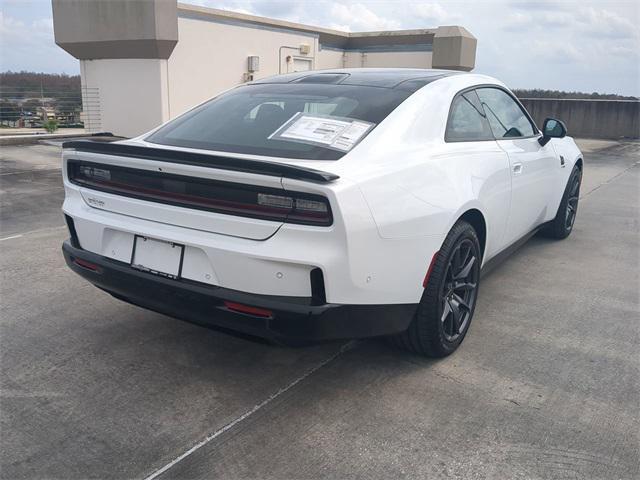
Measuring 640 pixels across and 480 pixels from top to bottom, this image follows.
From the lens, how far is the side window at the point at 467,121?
3.30 m

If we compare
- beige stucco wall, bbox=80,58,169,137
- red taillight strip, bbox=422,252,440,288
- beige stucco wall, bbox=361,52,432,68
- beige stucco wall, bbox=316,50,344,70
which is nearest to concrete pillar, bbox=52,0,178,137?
beige stucco wall, bbox=80,58,169,137

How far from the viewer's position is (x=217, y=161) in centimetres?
241

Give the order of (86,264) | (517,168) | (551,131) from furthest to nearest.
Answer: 1. (551,131)
2. (517,168)
3. (86,264)

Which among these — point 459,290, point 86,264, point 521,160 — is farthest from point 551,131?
point 86,264

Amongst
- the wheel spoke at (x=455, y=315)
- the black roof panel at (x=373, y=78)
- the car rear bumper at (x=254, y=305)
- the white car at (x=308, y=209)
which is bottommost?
the wheel spoke at (x=455, y=315)

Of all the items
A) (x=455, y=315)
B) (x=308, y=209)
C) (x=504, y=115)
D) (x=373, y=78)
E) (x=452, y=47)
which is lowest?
(x=455, y=315)

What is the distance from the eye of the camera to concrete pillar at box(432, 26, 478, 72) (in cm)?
1683

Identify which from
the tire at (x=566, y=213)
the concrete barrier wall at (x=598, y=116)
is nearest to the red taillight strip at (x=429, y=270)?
the tire at (x=566, y=213)

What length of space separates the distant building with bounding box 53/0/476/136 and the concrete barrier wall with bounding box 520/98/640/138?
9.12 metres

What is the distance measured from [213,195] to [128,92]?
36.9 ft

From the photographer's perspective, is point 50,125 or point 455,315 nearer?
point 455,315

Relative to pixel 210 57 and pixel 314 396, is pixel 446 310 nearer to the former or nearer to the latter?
pixel 314 396

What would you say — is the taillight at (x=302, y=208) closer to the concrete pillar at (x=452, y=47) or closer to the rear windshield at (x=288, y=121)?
the rear windshield at (x=288, y=121)

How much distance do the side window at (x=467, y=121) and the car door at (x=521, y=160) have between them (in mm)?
123
